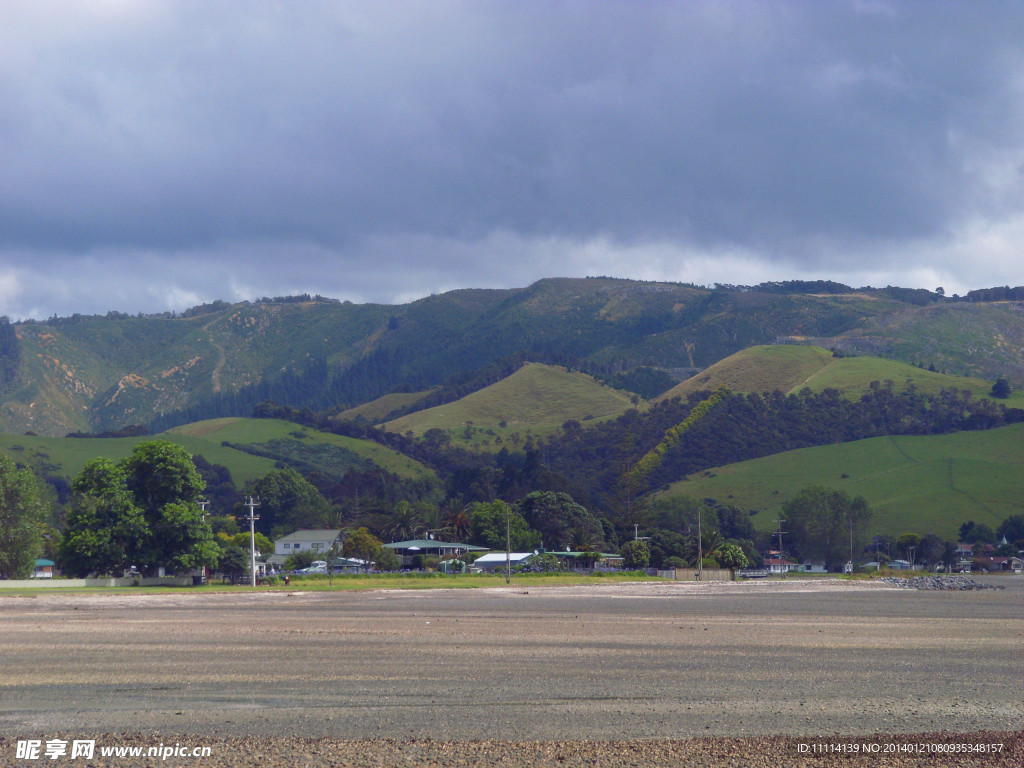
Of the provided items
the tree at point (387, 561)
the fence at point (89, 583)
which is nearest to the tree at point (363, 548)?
the tree at point (387, 561)

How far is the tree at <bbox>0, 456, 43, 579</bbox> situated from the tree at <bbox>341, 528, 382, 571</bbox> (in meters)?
44.6

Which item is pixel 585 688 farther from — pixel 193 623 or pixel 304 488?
pixel 304 488

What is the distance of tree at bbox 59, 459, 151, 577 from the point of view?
6381cm

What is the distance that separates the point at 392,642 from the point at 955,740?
1625 cm

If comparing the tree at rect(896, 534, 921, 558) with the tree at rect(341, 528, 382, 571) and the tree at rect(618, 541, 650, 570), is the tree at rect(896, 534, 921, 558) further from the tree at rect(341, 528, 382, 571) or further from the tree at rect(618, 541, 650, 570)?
the tree at rect(341, 528, 382, 571)

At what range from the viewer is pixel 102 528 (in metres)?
64.5

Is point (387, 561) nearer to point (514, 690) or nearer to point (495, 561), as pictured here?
point (495, 561)

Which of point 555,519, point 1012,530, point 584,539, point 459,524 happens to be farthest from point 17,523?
point 1012,530

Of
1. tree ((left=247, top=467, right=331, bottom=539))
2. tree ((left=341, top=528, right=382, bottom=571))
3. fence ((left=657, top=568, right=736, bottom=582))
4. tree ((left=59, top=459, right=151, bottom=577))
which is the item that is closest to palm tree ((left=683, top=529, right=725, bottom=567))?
fence ((left=657, top=568, right=736, bottom=582))

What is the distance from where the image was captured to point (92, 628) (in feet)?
101

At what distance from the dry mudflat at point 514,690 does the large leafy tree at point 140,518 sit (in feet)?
99.6

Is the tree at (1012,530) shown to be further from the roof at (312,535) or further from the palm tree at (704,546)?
the roof at (312,535)

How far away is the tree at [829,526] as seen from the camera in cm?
14638

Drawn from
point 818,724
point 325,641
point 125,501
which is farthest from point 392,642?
point 125,501
